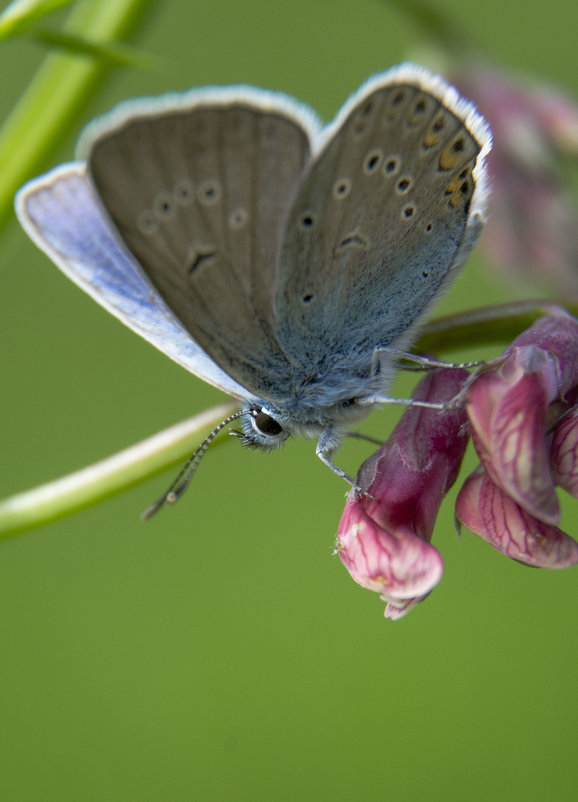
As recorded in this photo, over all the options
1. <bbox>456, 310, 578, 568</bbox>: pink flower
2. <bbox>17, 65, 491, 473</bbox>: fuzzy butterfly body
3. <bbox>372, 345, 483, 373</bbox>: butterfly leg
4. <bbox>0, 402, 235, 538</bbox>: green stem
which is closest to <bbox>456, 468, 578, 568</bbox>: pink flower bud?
<bbox>456, 310, 578, 568</bbox>: pink flower

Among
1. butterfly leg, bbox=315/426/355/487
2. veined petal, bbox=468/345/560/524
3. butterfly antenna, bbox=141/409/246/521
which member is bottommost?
butterfly antenna, bbox=141/409/246/521

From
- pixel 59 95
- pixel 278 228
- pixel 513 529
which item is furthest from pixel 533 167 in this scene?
pixel 513 529

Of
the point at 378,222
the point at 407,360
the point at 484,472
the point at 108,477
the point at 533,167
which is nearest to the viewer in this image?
the point at 484,472

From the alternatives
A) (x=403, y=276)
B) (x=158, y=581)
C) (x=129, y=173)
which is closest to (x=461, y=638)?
(x=158, y=581)

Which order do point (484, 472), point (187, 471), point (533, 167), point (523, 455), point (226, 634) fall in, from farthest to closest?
point (226, 634), point (533, 167), point (187, 471), point (484, 472), point (523, 455)

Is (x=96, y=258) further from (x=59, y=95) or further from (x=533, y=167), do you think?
(x=533, y=167)

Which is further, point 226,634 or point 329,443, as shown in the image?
point 226,634

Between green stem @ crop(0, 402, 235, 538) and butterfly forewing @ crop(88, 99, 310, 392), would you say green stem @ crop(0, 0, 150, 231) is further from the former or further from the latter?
green stem @ crop(0, 402, 235, 538)

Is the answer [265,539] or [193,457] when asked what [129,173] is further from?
[265,539]
